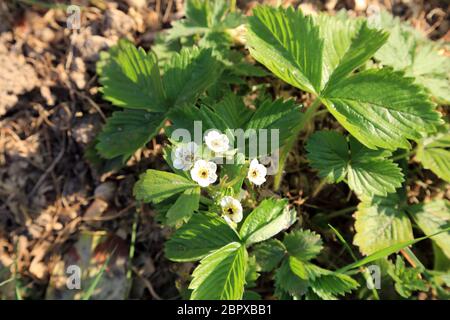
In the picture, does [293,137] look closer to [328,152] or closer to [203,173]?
[328,152]

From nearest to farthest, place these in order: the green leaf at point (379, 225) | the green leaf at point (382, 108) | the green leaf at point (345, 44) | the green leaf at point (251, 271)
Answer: the green leaf at point (382, 108), the green leaf at point (345, 44), the green leaf at point (251, 271), the green leaf at point (379, 225)

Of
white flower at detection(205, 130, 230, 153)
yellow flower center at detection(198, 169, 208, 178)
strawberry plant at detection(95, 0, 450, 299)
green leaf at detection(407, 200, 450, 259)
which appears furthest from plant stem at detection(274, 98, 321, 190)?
green leaf at detection(407, 200, 450, 259)

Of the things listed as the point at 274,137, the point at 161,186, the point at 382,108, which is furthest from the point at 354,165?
the point at 161,186

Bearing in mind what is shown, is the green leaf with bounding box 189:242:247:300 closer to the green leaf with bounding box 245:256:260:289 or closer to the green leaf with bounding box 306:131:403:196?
the green leaf with bounding box 245:256:260:289

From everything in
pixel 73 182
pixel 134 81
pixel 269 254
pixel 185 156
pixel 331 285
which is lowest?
pixel 331 285

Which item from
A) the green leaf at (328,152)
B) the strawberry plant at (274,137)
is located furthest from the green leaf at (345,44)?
the green leaf at (328,152)

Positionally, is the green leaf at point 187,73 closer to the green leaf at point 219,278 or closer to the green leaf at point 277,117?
the green leaf at point 277,117
